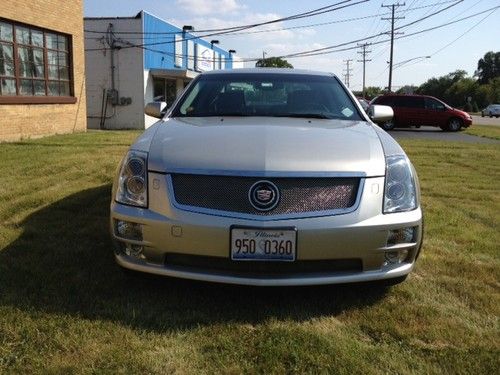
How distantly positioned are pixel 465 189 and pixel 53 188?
5418 mm

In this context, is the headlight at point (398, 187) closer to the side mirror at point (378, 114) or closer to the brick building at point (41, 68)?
the side mirror at point (378, 114)

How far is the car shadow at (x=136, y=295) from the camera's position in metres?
3.03

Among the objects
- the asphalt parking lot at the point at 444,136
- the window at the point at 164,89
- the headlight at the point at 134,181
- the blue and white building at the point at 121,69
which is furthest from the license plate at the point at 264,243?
the window at the point at 164,89

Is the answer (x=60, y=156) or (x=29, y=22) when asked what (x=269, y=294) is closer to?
(x=60, y=156)

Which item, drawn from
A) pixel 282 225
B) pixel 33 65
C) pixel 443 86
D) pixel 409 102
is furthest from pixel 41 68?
pixel 443 86

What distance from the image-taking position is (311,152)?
3.12m

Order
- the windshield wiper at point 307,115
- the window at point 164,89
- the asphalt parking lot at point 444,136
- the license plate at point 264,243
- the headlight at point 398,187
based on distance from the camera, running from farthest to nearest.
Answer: the window at point 164,89, the asphalt parking lot at point 444,136, the windshield wiper at point 307,115, the headlight at point 398,187, the license plate at point 264,243

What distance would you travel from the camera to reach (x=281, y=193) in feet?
9.77

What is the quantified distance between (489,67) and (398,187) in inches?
4664

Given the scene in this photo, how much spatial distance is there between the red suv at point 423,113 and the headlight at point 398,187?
22.3 metres

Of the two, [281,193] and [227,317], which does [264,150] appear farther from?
[227,317]

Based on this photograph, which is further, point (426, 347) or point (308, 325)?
point (308, 325)

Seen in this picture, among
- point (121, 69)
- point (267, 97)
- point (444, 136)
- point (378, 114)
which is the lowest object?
point (444, 136)

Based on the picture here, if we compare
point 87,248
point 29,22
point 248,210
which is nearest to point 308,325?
point 248,210
